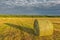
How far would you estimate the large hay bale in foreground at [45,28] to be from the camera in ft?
3.25

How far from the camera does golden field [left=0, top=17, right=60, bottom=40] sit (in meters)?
0.98

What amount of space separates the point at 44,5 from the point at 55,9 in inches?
4.0

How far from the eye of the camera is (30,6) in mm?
1182

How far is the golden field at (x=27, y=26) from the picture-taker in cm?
98

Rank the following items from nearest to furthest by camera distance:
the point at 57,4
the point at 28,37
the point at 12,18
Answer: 1. the point at 28,37
2. the point at 12,18
3. the point at 57,4

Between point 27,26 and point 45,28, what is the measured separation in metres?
0.15

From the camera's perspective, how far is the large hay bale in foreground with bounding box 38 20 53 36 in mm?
991

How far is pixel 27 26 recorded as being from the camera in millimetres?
1062

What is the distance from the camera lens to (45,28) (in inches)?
39.4

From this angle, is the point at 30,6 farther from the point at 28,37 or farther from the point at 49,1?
the point at 28,37

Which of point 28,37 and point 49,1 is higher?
point 49,1

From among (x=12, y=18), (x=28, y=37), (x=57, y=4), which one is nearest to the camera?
(x=28, y=37)

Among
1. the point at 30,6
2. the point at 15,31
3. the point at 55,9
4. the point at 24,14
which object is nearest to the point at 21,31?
the point at 15,31

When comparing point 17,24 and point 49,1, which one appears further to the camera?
point 49,1
